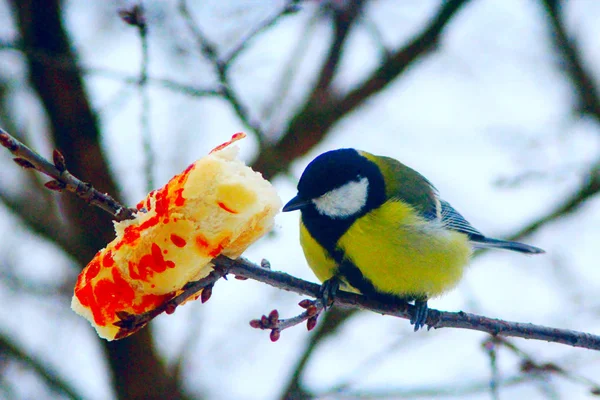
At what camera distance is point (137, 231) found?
181 cm

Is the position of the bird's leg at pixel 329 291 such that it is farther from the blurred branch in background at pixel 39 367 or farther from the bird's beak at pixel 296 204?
the blurred branch in background at pixel 39 367

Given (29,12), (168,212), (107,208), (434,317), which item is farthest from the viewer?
(29,12)

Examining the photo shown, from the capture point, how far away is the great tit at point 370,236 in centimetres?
259

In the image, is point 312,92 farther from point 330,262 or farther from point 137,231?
point 137,231

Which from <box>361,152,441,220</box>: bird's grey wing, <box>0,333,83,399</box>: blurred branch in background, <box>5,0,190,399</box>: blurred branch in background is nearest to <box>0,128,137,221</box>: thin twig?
<box>361,152,441,220</box>: bird's grey wing

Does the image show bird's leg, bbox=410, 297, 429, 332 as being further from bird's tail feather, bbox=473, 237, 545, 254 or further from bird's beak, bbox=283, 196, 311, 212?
bird's tail feather, bbox=473, 237, 545, 254

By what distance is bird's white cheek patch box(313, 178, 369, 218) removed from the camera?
2.68m

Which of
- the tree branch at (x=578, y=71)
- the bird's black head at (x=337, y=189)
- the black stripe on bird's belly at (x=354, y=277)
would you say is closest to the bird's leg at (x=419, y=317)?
the black stripe on bird's belly at (x=354, y=277)

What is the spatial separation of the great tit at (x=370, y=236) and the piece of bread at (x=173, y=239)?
70 cm

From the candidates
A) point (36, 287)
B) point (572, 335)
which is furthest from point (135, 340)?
point (572, 335)

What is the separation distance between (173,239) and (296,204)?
35.3 inches

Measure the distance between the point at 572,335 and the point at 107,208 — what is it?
168 cm

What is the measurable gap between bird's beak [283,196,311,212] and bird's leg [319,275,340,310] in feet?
1.03

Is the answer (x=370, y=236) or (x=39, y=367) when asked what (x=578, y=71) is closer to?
(x=370, y=236)
